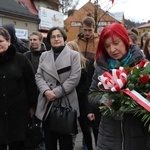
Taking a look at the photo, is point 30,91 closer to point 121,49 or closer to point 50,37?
point 50,37

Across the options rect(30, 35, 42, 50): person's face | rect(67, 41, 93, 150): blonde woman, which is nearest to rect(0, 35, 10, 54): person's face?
rect(67, 41, 93, 150): blonde woman

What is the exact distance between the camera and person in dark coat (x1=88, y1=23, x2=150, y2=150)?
7.61 feet

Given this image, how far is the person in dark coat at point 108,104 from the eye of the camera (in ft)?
7.61

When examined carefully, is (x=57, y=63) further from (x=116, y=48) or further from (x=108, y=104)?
(x=108, y=104)

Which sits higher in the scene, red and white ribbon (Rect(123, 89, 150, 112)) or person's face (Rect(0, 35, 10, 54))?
person's face (Rect(0, 35, 10, 54))

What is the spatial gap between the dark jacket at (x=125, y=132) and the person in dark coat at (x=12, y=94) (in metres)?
1.46

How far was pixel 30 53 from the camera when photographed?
5.41m

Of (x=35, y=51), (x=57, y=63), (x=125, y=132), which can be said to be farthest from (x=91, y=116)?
(x=35, y=51)

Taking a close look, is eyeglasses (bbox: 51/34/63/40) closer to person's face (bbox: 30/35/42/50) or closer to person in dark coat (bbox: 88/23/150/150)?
person's face (bbox: 30/35/42/50)

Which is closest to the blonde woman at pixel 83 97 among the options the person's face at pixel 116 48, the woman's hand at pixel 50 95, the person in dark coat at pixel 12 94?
the woman's hand at pixel 50 95

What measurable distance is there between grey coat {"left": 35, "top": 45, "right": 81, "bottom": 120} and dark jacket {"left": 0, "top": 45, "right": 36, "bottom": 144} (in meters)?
0.22

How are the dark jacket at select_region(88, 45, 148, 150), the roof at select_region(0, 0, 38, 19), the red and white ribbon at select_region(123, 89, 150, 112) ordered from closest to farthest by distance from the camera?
the red and white ribbon at select_region(123, 89, 150, 112)
the dark jacket at select_region(88, 45, 148, 150)
the roof at select_region(0, 0, 38, 19)

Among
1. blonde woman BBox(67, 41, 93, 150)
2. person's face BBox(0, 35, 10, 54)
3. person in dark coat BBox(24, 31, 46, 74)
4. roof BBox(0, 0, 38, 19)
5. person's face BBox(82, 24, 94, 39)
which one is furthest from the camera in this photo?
roof BBox(0, 0, 38, 19)

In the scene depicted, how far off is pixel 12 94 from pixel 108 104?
1800 millimetres
